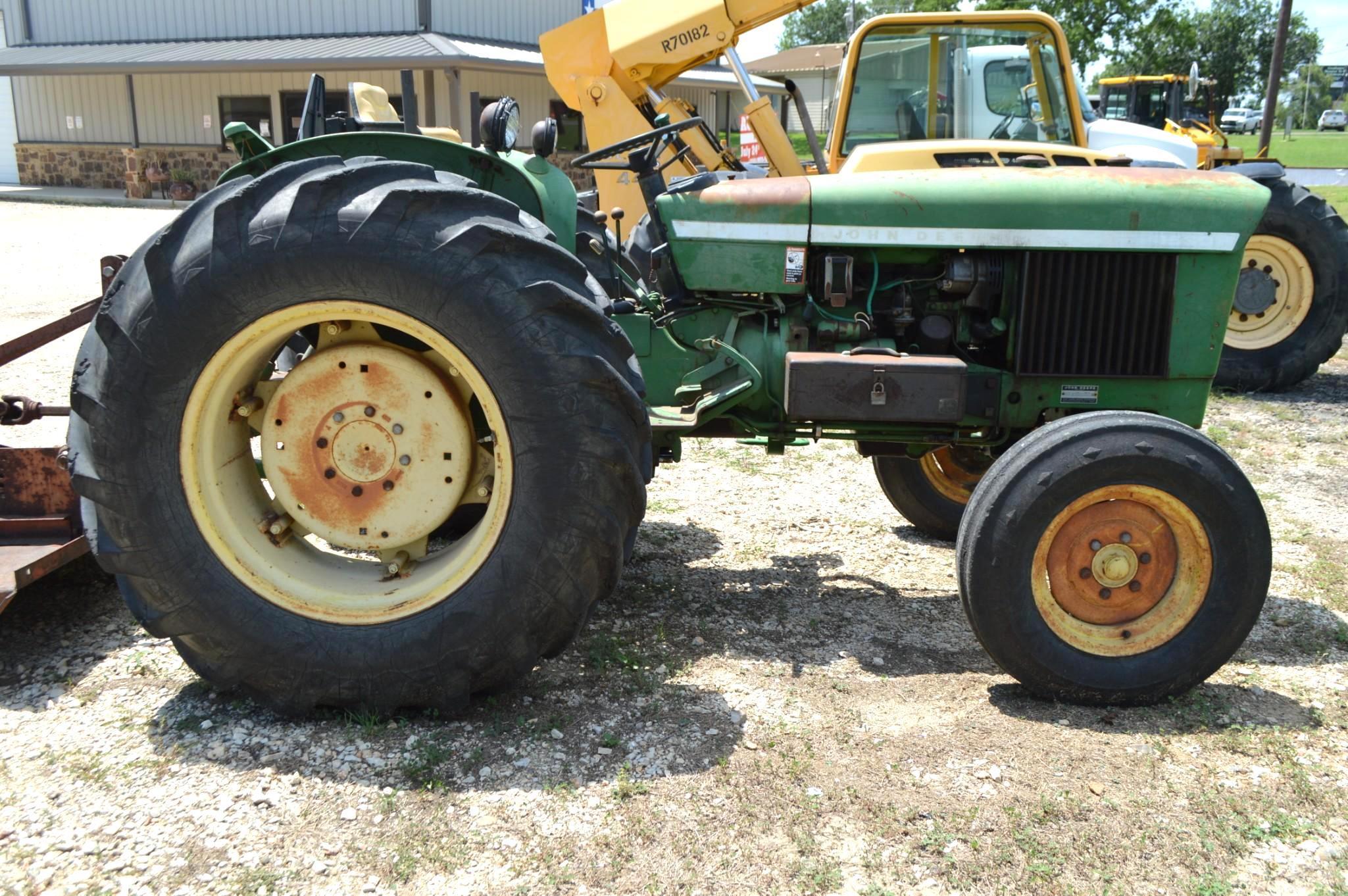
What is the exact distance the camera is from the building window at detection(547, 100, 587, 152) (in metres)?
23.2

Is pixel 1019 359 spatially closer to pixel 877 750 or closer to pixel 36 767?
pixel 877 750

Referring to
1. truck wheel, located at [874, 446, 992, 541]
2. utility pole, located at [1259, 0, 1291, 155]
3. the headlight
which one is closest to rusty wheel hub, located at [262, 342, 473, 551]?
the headlight

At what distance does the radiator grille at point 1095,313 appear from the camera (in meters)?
3.69

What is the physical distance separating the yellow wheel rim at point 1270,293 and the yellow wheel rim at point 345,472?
21.9 feet

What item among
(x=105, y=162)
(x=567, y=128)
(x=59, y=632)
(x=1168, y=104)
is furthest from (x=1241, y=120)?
(x=59, y=632)

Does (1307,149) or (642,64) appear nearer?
(642,64)

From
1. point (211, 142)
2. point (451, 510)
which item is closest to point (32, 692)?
point (451, 510)

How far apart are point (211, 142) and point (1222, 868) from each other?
Result: 24.8 m

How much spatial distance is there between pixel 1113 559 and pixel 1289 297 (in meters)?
5.86

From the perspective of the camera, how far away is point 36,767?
115 inches

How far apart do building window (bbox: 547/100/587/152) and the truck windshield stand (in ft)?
53.2

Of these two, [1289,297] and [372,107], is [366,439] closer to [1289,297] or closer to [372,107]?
[372,107]

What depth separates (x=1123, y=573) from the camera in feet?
10.8

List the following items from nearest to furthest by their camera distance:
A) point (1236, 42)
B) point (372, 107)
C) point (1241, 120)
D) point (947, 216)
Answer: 1. point (947, 216)
2. point (372, 107)
3. point (1236, 42)
4. point (1241, 120)
